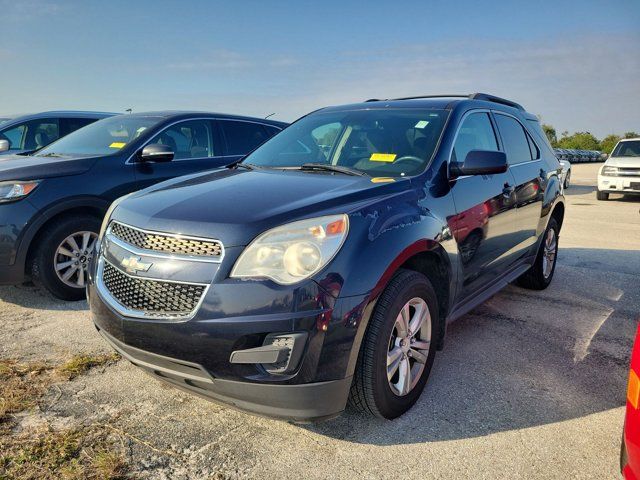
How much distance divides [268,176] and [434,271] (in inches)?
44.8

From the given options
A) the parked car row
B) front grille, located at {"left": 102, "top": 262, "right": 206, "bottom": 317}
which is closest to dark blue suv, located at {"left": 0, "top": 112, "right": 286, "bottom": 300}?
front grille, located at {"left": 102, "top": 262, "right": 206, "bottom": 317}

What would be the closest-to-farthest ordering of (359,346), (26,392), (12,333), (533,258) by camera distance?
(359,346)
(26,392)
(12,333)
(533,258)

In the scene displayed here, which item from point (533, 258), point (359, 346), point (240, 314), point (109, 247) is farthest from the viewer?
point (533, 258)

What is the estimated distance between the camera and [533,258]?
4586mm

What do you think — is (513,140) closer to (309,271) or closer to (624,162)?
(309,271)

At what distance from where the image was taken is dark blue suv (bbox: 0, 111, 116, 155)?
746 centimetres

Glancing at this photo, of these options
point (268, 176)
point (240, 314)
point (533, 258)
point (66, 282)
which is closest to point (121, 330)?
point (240, 314)

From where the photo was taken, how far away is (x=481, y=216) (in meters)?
3.26

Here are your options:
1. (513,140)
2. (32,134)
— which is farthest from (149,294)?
(32,134)

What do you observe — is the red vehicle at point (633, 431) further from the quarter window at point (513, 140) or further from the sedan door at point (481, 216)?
the quarter window at point (513, 140)

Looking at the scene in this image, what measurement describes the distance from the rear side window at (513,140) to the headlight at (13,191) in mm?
3840

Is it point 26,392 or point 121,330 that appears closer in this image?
point 121,330

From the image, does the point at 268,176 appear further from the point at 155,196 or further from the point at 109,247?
the point at 109,247

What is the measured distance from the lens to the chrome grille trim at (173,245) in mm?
2166
